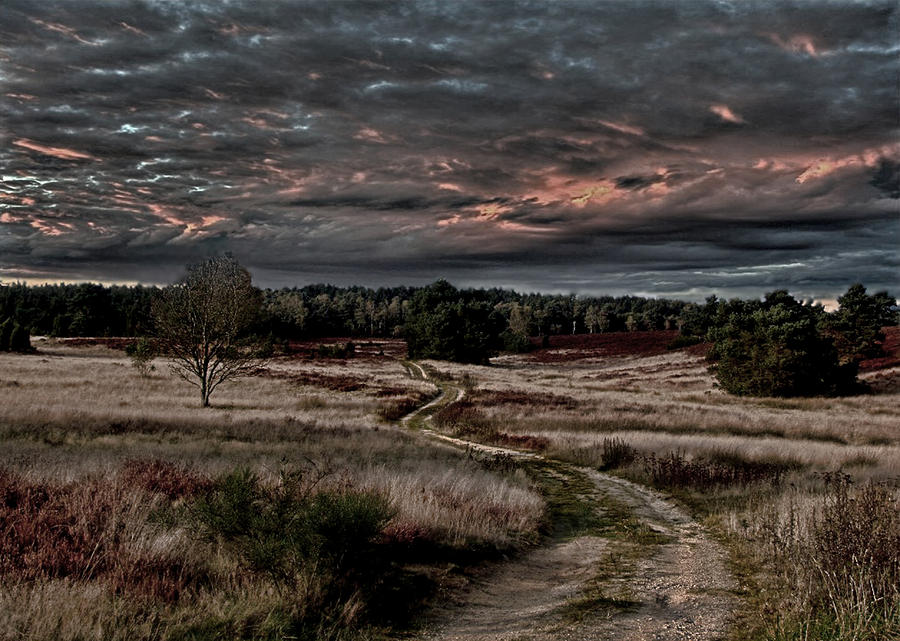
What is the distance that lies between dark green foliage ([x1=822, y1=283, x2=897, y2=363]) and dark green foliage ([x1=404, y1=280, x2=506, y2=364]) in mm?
41698

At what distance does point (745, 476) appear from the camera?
45.4ft

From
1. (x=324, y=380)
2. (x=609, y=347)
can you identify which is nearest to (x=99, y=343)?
(x=324, y=380)

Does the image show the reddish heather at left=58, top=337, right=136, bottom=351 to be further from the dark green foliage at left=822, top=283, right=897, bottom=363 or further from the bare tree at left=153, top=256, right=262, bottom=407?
the dark green foliage at left=822, top=283, right=897, bottom=363

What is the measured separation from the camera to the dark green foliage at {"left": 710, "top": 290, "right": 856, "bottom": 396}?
4088 cm

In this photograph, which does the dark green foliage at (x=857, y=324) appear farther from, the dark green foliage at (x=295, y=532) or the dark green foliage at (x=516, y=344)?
the dark green foliage at (x=295, y=532)

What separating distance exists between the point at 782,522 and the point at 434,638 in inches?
250

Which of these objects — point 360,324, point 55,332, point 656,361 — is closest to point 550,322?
point 360,324

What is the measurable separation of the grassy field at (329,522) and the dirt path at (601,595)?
0.35 meters

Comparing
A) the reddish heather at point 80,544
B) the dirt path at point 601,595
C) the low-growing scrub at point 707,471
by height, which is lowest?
the low-growing scrub at point 707,471

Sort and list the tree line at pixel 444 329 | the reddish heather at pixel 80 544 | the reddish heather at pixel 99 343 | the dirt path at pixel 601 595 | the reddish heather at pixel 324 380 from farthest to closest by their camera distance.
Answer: the reddish heather at pixel 99 343 → the reddish heather at pixel 324 380 → the tree line at pixel 444 329 → the dirt path at pixel 601 595 → the reddish heather at pixel 80 544

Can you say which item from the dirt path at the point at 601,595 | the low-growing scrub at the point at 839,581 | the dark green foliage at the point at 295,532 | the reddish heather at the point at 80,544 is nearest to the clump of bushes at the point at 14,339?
the reddish heather at the point at 80,544

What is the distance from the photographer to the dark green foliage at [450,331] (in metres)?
80.8

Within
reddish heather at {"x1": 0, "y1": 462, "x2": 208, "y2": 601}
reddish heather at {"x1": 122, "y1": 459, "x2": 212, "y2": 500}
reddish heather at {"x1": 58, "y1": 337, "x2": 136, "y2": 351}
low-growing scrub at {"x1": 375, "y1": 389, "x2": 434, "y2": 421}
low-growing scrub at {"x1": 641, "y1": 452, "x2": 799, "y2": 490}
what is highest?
reddish heather at {"x1": 0, "y1": 462, "x2": 208, "y2": 601}

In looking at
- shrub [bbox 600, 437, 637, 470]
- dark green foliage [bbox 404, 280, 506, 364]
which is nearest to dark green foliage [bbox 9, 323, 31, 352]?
dark green foliage [bbox 404, 280, 506, 364]
